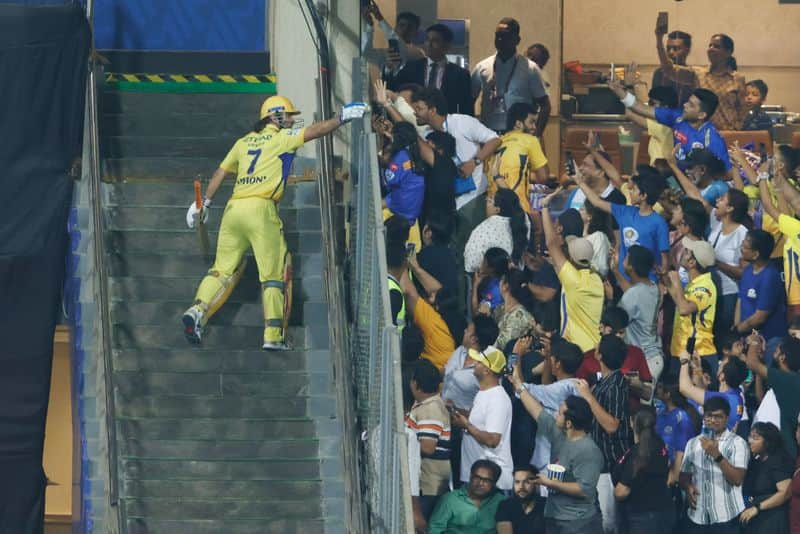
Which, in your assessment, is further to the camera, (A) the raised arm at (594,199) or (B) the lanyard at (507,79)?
(B) the lanyard at (507,79)

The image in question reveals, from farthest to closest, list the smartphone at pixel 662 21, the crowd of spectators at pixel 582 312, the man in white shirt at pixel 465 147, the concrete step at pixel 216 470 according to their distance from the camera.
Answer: the smartphone at pixel 662 21 < the man in white shirt at pixel 465 147 < the concrete step at pixel 216 470 < the crowd of spectators at pixel 582 312

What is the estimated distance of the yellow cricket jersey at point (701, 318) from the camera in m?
13.9

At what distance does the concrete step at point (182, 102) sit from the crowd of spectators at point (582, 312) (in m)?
1.54

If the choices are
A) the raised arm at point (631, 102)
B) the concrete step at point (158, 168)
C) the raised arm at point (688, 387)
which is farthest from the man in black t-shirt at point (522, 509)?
the concrete step at point (158, 168)

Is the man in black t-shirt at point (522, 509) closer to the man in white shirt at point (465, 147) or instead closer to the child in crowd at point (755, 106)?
the man in white shirt at point (465, 147)

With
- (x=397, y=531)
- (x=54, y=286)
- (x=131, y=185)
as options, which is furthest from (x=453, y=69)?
(x=397, y=531)

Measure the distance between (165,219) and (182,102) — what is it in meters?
2.44

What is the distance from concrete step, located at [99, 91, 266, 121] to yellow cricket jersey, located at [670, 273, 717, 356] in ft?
17.1

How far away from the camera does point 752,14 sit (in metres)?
23.5

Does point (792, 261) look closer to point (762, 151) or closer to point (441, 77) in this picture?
point (762, 151)

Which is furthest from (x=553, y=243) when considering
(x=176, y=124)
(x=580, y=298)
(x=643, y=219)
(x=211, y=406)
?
(x=176, y=124)

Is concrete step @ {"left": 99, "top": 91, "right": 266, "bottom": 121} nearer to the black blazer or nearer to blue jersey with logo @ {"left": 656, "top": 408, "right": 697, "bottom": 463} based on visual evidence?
the black blazer

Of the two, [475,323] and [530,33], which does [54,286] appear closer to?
[475,323]

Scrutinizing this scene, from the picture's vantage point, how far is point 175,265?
49.0 ft
